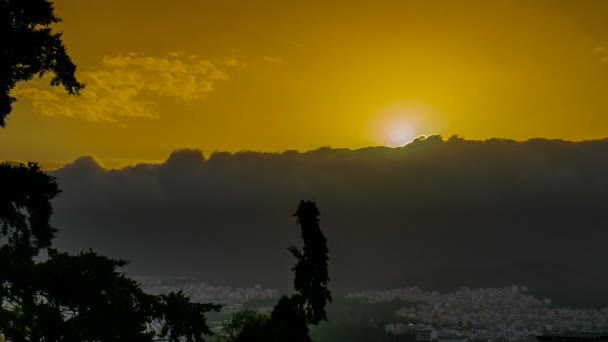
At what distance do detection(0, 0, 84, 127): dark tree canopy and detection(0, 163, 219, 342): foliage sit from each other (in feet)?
5.75

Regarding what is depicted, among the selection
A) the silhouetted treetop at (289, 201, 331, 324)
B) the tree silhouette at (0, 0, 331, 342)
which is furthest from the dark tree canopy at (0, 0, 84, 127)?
the silhouetted treetop at (289, 201, 331, 324)

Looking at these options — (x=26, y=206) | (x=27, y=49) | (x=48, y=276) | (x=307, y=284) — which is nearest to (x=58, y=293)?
(x=48, y=276)

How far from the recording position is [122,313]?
503 inches

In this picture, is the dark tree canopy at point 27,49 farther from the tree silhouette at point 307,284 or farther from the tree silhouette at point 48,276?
the tree silhouette at point 307,284

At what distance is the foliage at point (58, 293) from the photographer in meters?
12.0

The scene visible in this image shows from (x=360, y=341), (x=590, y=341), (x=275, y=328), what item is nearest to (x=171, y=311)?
(x=275, y=328)

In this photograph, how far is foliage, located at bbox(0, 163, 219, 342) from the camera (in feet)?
39.4

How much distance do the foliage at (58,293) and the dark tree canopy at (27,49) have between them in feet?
5.75

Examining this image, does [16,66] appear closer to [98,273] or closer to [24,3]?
[24,3]

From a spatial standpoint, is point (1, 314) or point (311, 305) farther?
point (311, 305)

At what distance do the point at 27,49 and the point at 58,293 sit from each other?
15.9 ft

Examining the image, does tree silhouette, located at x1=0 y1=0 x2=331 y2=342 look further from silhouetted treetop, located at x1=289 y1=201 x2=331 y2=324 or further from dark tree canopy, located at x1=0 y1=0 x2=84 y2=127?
silhouetted treetop, located at x1=289 y1=201 x2=331 y2=324

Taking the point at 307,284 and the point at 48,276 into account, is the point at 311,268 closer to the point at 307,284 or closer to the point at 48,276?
the point at 307,284

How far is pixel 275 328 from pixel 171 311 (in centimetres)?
1724
